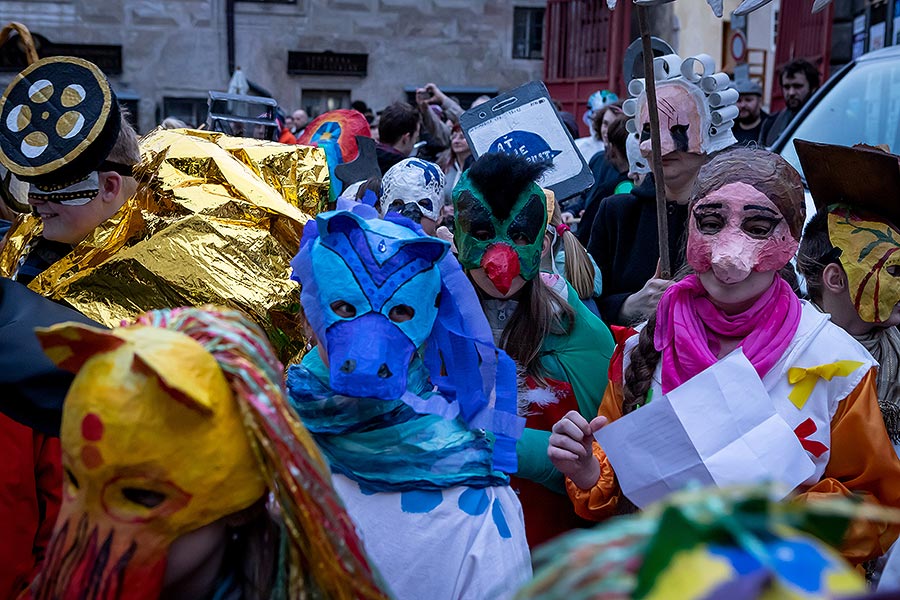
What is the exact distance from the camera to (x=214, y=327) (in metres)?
1.62

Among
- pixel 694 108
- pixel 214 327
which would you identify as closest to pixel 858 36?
pixel 694 108

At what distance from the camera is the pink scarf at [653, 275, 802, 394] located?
2459mm

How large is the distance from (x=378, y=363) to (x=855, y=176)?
5.18 ft

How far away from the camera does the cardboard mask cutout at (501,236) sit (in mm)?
3049

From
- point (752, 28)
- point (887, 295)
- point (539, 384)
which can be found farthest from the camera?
point (752, 28)

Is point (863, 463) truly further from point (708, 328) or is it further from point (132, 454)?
point (132, 454)

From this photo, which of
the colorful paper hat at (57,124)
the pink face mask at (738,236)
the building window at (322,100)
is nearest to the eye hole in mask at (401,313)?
the pink face mask at (738,236)

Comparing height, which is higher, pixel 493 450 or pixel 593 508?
pixel 493 450

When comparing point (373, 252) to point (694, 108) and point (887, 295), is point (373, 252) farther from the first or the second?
point (694, 108)

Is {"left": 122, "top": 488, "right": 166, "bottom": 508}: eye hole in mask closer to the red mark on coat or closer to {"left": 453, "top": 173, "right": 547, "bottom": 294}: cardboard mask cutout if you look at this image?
the red mark on coat

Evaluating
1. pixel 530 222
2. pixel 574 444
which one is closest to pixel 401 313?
pixel 574 444

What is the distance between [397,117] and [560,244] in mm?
3484

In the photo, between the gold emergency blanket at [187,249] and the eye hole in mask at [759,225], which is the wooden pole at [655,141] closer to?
the eye hole in mask at [759,225]

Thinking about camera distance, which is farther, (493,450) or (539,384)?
(539,384)
